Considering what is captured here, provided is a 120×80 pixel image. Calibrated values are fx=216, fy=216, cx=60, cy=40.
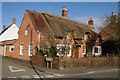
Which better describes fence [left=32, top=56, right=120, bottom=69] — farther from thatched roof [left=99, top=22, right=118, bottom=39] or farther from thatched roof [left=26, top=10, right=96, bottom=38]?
thatched roof [left=26, top=10, right=96, bottom=38]

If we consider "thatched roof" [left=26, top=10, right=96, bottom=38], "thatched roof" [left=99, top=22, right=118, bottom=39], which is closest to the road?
"thatched roof" [left=26, top=10, right=96, bottom=38]

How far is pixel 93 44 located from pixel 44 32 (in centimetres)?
1277

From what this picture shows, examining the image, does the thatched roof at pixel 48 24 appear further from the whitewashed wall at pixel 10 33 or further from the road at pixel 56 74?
the road at pixel 56 74

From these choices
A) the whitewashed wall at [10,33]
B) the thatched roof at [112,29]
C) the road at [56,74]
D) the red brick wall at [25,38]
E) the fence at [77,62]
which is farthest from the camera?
the whitewashed wall at [10,33]

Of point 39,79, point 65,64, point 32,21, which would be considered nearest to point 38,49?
point 32,21

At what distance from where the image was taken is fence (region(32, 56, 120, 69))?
23.4m

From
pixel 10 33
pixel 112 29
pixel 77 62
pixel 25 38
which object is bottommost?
pixel 77 62

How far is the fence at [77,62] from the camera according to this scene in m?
23.4

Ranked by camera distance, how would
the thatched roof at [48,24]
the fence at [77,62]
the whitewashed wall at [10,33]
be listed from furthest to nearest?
the whitewashed wall at [10,33]
the thatched roof at [48,24]
the fence at [77,62]

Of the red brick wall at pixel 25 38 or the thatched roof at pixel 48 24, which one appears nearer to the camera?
the red brick wall at pixel 25 38

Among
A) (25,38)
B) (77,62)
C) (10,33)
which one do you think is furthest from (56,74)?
(10,33)

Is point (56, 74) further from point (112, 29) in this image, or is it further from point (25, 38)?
point (112, 29)

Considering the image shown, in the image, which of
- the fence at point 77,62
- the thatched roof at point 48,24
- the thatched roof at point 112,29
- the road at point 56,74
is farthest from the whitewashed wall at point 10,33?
the road at point 56,74

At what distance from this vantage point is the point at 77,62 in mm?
24906
